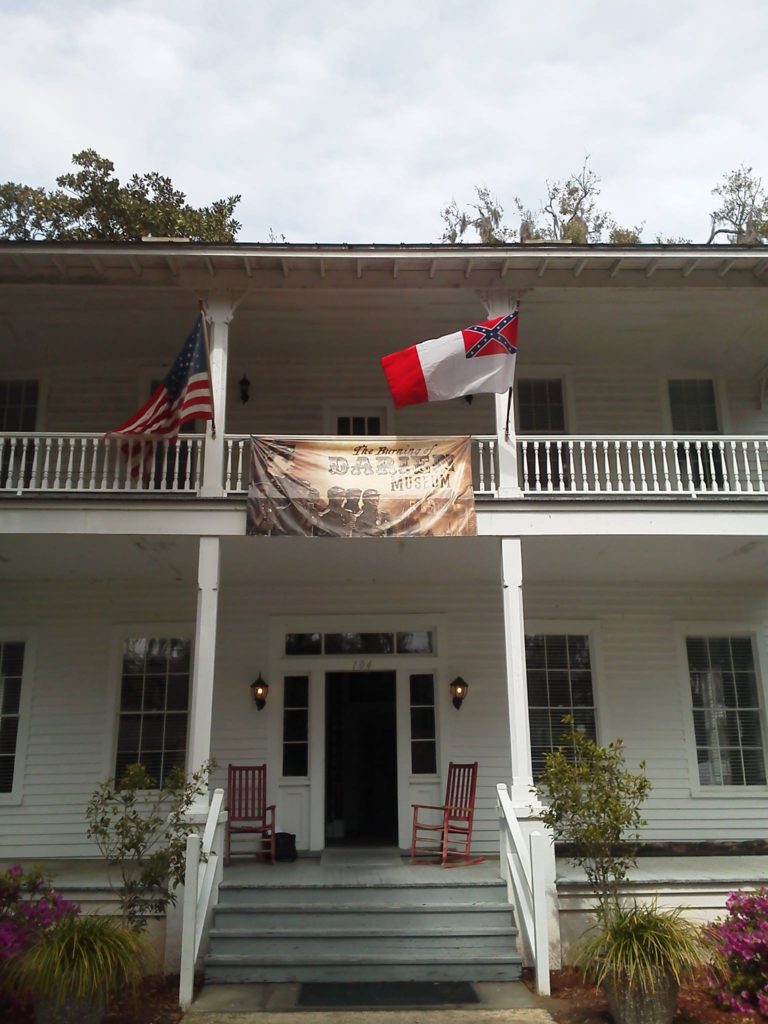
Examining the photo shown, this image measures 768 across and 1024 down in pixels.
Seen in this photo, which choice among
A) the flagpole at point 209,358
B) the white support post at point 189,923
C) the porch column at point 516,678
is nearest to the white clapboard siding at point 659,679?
the porch column at point 516,678

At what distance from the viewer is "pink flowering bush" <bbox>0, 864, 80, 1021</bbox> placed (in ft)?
20.5

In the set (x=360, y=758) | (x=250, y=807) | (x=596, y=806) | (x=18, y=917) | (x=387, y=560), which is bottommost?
(x=18, y=917)

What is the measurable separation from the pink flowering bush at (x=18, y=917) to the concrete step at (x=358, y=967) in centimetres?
149

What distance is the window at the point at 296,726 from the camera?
10.8 metres

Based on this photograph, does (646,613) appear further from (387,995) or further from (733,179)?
(733,179)

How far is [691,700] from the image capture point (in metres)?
11.2

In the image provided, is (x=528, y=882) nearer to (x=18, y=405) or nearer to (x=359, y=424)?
(x=359, y=424)

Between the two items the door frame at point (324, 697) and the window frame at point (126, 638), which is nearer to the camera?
the door frame at point (324, 697)

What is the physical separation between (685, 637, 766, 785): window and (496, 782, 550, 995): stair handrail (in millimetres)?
4073

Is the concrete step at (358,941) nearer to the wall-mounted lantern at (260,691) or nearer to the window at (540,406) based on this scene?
the wall-mounted lantern at (260,691)

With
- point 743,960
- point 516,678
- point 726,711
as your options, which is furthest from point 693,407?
point 743,960

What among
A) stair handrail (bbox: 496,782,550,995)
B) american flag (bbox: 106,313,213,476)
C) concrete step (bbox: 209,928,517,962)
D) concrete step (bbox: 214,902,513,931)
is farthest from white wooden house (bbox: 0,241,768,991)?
concrete step (bbox: 209,928,517,962)

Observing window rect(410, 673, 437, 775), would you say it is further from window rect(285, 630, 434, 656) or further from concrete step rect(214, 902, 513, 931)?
concrete step rect(214, 902, 513, 931)

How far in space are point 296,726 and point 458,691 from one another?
2.08 m
